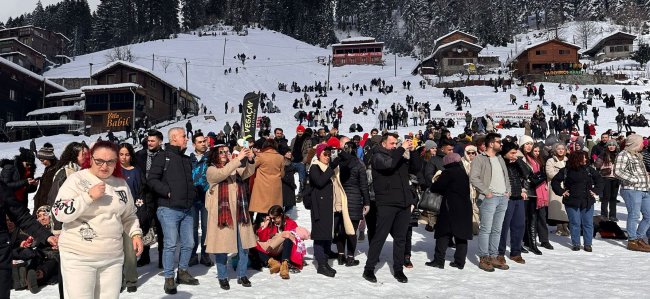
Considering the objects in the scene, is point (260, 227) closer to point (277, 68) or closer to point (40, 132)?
point (40, 132)

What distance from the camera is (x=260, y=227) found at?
661 cm

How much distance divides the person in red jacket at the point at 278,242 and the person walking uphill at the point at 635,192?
17.3 ft

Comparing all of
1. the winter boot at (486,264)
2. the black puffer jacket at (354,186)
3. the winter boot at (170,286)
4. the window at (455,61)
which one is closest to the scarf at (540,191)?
the winter boot at (486,264)

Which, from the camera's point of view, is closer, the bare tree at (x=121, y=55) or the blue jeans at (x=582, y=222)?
the blue jeans at (x=582, y=222)

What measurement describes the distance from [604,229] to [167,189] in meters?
7.63

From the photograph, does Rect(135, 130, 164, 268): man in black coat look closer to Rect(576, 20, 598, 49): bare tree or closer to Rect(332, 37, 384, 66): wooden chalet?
Rect(332, 37, 384, 66): wooden chalet

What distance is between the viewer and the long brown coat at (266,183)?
21.6ft

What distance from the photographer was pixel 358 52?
268ft

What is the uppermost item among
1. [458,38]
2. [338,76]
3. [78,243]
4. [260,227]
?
[458,38]

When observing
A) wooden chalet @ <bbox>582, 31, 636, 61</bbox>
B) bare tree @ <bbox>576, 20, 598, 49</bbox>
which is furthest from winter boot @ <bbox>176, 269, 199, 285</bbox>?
bare tree @ <bbox>576, 20, 598, 49</bbox>

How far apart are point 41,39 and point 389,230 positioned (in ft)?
287

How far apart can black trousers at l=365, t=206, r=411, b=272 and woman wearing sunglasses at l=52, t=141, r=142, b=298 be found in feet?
10.9

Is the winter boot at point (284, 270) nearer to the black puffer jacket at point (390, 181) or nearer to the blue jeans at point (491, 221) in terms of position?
the black puffer jacket at point (390, 181)

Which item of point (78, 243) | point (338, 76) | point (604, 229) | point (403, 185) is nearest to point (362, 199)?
point (403, 185)
